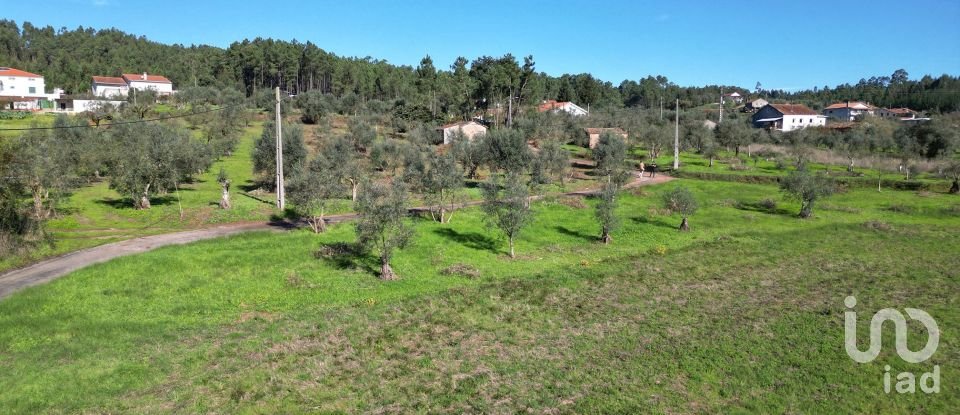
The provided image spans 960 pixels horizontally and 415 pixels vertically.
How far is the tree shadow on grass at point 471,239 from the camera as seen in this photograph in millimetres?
38125

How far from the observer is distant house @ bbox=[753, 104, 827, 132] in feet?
474

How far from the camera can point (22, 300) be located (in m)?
23.3

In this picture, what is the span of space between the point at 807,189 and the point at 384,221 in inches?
1549

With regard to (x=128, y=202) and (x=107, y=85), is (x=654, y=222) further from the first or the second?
(x=107, y=85)

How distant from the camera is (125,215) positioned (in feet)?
134

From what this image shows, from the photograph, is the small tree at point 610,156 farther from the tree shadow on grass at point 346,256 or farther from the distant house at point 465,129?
the tree shadow on grass at point 346,256

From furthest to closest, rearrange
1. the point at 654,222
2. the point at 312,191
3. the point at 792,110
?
the point at 792,110 → the point at 654,222 → the point at 312,191

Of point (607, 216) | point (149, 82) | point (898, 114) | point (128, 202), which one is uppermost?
point (149, 82)

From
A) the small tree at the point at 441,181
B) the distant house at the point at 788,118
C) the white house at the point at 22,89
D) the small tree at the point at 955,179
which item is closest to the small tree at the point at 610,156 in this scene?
the small tree at the point at 441,181

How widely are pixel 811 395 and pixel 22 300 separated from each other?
2945 centimetres

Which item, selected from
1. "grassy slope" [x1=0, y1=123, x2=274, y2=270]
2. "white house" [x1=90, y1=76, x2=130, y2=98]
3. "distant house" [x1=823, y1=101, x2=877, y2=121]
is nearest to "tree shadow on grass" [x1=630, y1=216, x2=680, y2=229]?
"grassy slope" [x1=0, y1=123, x2=274, y2=270]

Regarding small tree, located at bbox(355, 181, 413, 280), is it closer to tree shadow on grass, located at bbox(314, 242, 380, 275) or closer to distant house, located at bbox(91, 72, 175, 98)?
tree shadow on grass, located at bbox(314, 242, 380, 275)

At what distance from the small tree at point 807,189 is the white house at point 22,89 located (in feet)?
455

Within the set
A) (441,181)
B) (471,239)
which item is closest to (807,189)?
(471,239)
